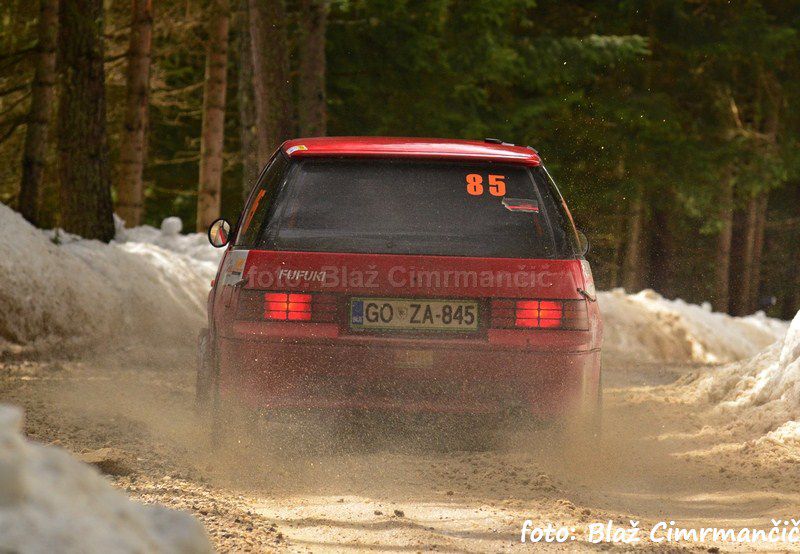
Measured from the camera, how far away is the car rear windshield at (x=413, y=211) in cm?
642

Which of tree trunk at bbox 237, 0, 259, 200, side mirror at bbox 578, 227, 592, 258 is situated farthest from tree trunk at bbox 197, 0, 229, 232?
side mirror at bbox 578, 227, 592, 258

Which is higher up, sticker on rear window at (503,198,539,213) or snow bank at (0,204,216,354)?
sticker on rear window at (503,198,539,213)

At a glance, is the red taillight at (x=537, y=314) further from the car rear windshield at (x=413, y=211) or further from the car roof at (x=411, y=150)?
the car roof at (x=411, y=150)

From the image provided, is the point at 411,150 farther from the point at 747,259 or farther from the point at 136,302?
A: the point at 747,259

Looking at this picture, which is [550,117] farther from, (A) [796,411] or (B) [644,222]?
(A) [796,411]

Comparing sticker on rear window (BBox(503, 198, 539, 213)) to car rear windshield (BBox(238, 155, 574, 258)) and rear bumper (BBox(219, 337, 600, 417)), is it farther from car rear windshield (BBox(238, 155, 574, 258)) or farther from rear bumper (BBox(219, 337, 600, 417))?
rear bumper (BBox(219, 337, 600, 417))

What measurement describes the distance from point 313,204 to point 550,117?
20977 millimetres

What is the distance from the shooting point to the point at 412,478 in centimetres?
602

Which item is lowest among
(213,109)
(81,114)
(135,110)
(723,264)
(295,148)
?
(723,264)

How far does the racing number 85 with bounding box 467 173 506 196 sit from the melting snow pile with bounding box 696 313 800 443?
2.54 meters

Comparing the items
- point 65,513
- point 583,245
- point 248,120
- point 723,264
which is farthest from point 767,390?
point 723,264

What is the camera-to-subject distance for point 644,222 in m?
33.0

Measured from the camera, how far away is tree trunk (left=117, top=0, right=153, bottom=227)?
19859 mm

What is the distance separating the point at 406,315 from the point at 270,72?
1187 cm
